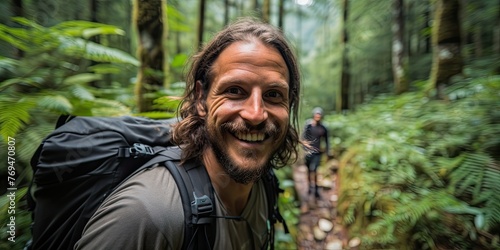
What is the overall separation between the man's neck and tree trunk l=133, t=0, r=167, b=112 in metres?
2.23

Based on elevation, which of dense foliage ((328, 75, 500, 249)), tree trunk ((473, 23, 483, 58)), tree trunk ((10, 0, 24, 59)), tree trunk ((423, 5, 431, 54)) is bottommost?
dense foliage ((328, 75, 500, 249))

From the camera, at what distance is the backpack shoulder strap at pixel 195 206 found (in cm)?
134

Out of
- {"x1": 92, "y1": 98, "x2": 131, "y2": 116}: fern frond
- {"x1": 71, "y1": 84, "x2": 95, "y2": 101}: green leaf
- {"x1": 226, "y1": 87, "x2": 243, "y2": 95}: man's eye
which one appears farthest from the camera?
{"x1": 92, "y1": 98, "x2": 131, "y2": 116}: fern frond

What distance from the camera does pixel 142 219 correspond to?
118 cm

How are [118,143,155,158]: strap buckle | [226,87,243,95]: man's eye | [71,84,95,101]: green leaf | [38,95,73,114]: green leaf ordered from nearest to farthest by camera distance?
[118,143,155,158]: strap buckle
[226,87,243,95]: man's eye
[38,95,73,114]: green leaf
[71,84,95,101]: green leaf

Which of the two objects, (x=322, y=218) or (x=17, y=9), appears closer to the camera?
(x=17, y=9)

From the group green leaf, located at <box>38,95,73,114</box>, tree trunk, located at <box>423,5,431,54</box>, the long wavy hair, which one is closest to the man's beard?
the long wavy hair

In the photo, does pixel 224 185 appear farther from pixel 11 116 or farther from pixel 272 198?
pixel 11 116

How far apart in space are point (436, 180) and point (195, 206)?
3700 mm

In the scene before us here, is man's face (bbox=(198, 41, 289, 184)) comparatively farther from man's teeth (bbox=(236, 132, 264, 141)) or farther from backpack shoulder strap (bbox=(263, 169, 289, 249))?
backpack shoulder strap (bbox=(263, 169, 289, 249))

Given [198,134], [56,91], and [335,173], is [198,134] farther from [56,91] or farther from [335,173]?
[335,173]

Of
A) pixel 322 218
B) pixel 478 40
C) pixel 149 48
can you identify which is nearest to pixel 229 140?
pixel 149 48

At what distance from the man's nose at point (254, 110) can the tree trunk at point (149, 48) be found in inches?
95.7

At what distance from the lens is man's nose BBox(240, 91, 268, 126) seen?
5.20ft
